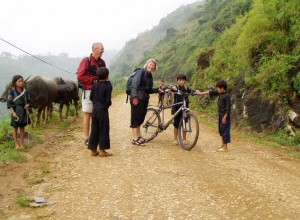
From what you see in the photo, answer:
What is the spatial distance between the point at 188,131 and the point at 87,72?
284cm

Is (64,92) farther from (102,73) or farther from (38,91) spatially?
(102,73)

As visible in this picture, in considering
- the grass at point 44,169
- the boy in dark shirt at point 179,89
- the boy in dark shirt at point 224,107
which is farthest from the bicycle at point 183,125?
the grass at point 44,169

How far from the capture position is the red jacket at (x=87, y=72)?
828cm

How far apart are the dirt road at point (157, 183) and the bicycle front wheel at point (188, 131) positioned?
0.20m

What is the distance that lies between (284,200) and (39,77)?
364 inches

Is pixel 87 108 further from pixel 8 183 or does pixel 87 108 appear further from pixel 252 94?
pixel 252 94

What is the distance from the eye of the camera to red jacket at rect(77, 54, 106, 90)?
8.28 metres

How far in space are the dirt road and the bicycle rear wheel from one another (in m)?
0.42

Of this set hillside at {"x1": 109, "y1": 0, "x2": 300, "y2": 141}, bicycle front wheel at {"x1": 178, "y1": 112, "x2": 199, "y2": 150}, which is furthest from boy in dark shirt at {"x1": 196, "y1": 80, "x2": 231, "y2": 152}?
hillside at {"x1": 109, "y1": 0, "x2": 300, "y2": 141}

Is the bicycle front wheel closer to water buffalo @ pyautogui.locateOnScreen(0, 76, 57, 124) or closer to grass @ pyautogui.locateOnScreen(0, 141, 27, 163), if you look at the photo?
grass @ pyautogui.locateOnScreen(0, 141, 27, 163)

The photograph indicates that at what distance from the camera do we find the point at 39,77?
1195 cm

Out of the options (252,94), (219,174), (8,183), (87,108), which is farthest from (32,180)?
(252,94)

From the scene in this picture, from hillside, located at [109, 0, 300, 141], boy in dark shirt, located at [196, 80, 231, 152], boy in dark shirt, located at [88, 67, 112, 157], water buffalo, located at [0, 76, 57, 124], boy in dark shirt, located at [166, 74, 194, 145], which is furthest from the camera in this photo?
water buffalo, located at [0, 76, 57, 124]

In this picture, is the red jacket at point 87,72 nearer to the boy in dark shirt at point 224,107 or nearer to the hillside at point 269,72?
the boy in dark shirt at point 224,107
